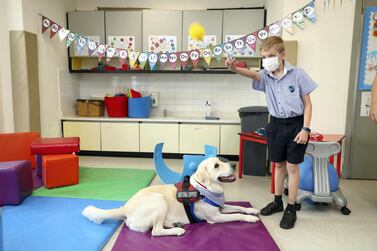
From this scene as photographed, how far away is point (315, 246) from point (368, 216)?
0.86 m

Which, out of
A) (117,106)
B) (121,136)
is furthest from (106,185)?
(117,106)

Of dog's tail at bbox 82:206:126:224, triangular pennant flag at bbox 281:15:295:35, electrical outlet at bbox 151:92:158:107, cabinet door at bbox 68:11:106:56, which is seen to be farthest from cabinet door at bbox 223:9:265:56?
dog's tail at bbox 82:206:126:224

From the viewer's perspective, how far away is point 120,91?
16.1ft

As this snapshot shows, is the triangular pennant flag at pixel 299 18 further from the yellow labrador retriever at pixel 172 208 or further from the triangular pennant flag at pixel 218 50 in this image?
the yellow labrador retriever at pixel 172 208

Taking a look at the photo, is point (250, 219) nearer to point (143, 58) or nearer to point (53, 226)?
point (53, 226)

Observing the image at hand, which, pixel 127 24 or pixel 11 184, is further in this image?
pixel 127 24

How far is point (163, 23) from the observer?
4.42 m

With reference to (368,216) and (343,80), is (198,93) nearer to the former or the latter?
(343,80)

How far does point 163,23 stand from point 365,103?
9.61 ft

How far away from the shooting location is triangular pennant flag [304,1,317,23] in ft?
11.0

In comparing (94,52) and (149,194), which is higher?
(94,52)

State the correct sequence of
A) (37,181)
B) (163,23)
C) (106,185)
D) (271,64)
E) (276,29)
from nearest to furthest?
(271,64)
(106,185)
(37,181)
(276,29)
(163,23)

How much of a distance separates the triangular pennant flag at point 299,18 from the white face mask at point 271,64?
153cm

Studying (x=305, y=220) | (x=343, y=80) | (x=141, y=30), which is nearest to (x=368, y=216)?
(x=305, y=220)
